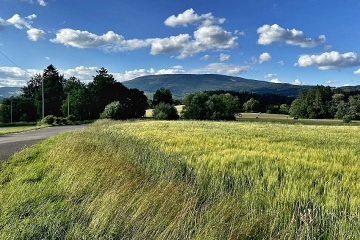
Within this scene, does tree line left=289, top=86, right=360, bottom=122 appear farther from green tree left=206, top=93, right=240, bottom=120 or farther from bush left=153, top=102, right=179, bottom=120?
bush left=153, top=102, right=179, bottom=120

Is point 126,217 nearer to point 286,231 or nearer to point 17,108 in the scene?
point 286,231

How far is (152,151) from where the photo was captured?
31.0ft

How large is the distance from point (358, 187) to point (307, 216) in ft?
4.23

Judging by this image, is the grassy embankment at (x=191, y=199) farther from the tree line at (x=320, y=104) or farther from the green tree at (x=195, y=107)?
the tree line at (x=320, y=104)

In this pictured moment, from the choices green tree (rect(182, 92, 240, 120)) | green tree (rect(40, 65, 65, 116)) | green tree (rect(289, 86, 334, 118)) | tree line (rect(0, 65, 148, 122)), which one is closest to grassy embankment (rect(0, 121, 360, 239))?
tree line (rect(0, 65, 148, 122))

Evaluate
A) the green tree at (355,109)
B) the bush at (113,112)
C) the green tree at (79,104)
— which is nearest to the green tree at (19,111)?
the green tree at (79,104)

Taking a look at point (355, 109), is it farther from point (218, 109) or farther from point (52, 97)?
point (52, 97)

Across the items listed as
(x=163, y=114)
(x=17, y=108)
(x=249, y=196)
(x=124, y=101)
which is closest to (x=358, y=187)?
(x=249, y=196)

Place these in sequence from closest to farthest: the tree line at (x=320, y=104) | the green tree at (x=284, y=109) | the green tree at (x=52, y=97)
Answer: the green tree at (x=52, y=97), the tree line at (x=320, y=104), the green tree at (x=284, y=109)

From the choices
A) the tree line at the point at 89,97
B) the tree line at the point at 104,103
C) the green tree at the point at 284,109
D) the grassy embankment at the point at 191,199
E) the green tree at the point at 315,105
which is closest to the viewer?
the grassy embankment at the point at 191,199

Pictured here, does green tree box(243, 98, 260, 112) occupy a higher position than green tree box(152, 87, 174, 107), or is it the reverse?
green tree box(152, 87, 174, 107)

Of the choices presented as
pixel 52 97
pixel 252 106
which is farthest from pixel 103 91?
pixel 252 106

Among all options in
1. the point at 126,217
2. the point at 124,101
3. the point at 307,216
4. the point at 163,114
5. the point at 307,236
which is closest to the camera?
the point at 307,236

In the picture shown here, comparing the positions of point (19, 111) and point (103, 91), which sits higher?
point (103, 91)
